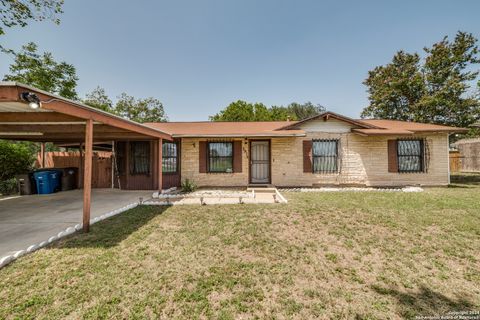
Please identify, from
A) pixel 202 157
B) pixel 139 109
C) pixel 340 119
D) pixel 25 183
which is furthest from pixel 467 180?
pixel 139 109

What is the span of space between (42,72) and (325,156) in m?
24.6

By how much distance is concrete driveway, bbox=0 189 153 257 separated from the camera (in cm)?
395

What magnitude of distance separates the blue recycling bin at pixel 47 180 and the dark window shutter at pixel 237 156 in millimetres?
8540

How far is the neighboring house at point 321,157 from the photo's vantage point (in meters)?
10.3

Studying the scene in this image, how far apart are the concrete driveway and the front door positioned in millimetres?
5955

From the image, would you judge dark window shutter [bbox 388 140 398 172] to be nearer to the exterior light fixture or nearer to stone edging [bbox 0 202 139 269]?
stone edging [bbox 0 202 139 269]

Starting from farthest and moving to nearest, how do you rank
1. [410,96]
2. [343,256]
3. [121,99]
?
[121,99]
[410,96]
[343,256]

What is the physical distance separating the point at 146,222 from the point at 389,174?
11.4 metres

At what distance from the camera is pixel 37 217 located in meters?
5.38

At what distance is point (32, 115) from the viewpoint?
4.81m

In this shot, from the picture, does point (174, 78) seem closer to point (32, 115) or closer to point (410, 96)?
point (32, 115)

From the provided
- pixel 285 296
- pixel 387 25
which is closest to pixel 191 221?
pixel 285 296

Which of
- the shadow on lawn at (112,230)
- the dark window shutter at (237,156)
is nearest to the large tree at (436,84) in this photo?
the dark window shutter at (237,156)

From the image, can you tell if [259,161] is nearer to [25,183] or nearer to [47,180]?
[47,180]
